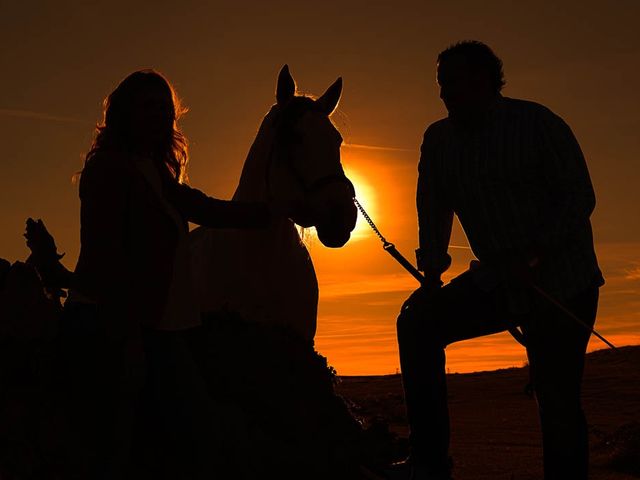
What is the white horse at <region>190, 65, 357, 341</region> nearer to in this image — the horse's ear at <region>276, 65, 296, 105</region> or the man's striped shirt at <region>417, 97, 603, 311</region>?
the horse's ear at <region>276, 65, 296, 105</region>

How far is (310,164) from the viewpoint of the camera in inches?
265

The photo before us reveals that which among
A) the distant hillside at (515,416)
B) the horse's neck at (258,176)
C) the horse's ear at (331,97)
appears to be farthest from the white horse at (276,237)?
the distant hillside at (515,416)

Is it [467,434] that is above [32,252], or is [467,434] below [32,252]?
below

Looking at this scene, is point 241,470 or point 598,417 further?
point 598,417

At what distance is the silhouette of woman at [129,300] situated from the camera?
3.40 m

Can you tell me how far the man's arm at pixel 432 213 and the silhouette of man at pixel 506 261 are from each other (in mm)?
22

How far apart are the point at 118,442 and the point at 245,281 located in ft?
11.4

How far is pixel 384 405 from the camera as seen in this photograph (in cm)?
1416

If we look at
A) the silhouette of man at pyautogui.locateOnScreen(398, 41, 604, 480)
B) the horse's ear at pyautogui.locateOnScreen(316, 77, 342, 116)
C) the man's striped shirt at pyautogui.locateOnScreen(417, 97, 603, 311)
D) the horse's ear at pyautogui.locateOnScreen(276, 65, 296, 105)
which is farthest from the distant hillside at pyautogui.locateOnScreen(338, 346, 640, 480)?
the horse's ear at pyautogui.locateOnScreen(276, 65, 296, 105)

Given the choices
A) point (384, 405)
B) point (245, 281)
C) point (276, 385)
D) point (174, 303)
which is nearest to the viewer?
point (174, 303)

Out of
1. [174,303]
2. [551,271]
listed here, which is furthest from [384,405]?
[174,303]

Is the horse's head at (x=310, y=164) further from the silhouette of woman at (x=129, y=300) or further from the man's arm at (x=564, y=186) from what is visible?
the silhouette of woman at (x=129, y=300)

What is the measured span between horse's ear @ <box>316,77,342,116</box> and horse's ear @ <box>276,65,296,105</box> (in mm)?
259

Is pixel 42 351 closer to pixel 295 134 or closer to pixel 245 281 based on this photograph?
pixel 245 281
